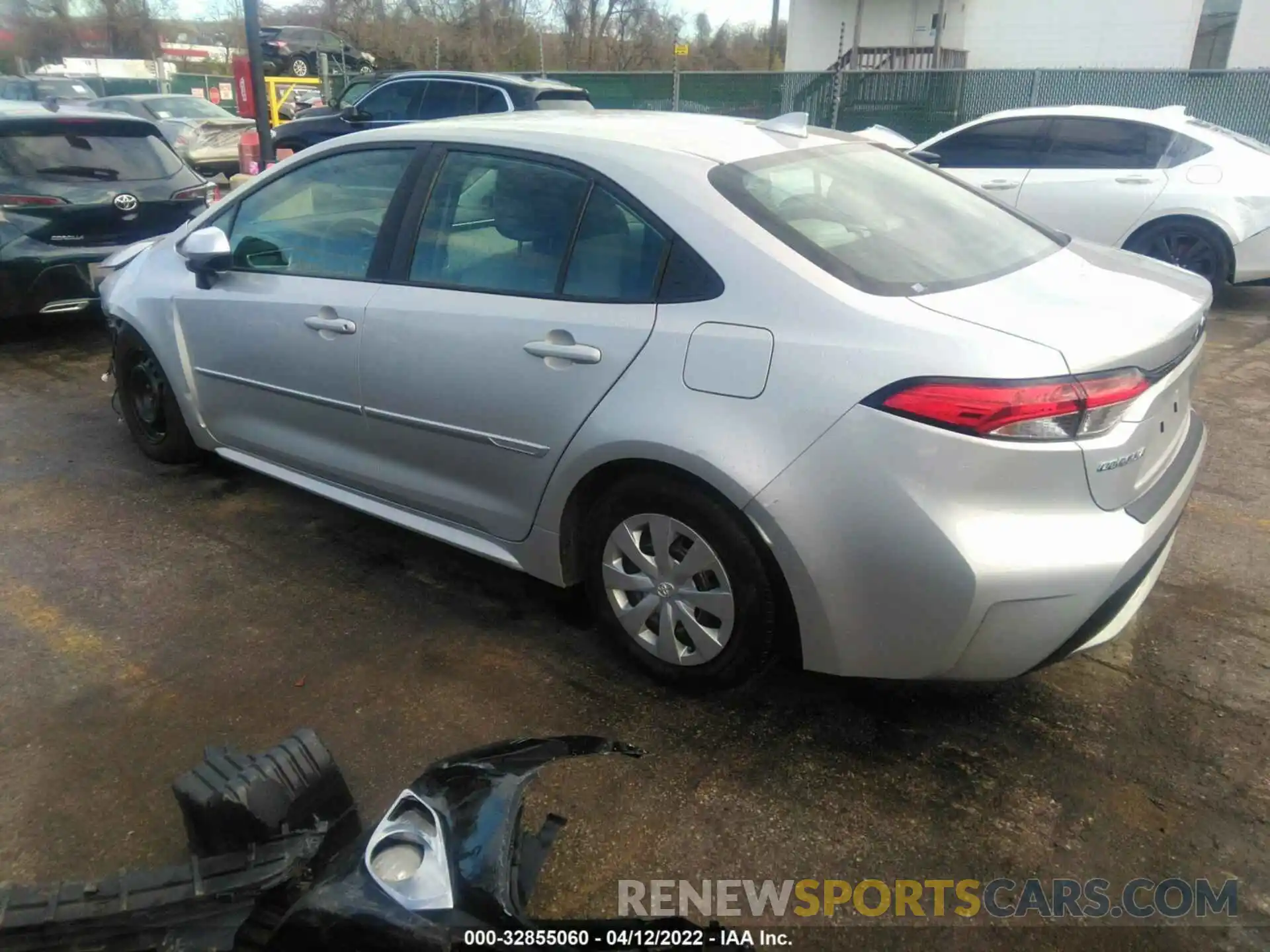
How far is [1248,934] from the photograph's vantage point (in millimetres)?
2096

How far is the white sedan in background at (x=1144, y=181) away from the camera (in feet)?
24.3

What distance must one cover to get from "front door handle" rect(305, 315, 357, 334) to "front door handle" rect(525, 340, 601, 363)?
2.69 ft

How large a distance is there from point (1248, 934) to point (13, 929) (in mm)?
2538

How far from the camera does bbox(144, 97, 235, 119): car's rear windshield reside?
16883mm

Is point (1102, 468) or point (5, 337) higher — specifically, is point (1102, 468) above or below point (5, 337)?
above

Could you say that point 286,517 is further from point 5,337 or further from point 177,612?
point 5,337

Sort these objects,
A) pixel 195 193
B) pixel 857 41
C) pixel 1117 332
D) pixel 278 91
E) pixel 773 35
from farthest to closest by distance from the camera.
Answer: pixel 773 35 < pixel 857 41 < pixel 278 91 < pixel 195 193 < pixel 1117 332

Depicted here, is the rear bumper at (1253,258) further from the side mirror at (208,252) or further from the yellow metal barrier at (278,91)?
the yellow metal barrier at (278,91)

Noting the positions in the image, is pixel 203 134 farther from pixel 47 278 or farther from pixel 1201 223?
pixel 1201 223

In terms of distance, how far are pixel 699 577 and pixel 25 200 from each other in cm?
579

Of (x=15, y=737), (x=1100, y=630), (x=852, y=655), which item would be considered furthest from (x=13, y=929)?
(x=1100, y=630)

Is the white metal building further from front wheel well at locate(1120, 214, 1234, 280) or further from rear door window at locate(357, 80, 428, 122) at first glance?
front wheel well at locate(1120, 214, 1234, 280)

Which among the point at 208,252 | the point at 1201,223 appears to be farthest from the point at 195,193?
the point at 1201,223

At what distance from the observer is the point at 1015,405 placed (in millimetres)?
2201
